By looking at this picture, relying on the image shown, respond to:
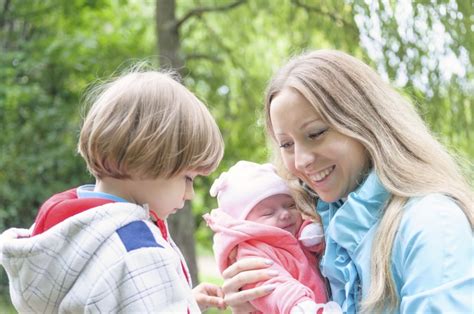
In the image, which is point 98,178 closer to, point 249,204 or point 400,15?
point 249,204

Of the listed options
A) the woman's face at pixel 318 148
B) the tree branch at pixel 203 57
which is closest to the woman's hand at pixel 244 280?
the woman's face at pixel 318 148

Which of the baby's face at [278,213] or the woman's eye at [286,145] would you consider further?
the baby's face at [278,213]

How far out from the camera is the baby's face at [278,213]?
223 centimetres

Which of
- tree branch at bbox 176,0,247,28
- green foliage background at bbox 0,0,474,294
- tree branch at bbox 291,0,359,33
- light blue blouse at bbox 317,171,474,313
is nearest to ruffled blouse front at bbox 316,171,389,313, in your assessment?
light blue blouse at bbox 317,171,474,313

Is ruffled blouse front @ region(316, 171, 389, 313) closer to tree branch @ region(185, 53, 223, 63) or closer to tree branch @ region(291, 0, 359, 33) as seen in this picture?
tree branch @ region(291, 0, 359, 33)

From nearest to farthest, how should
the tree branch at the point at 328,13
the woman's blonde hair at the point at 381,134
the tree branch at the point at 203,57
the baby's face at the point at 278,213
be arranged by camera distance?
the woman's blonde hair at the point at 381,134 < the baby's face at the point at 278,213 < the tree branch at the point at 328,13 < the tree branch at the point at 203,57

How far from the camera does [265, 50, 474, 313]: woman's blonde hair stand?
72.2 inches

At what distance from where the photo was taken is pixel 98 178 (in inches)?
71.8

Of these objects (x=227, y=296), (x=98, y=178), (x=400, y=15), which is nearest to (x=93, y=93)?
(x=98, y=178)

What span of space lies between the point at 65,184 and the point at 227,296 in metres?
6.11

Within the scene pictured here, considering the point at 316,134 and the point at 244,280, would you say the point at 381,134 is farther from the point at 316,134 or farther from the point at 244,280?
the point at 244,280

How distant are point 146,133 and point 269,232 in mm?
594

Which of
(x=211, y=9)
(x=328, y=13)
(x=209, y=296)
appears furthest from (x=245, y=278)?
(x=211, y=9)

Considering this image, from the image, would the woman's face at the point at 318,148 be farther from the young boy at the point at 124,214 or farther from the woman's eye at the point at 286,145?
the young boy at the point at 124,214
